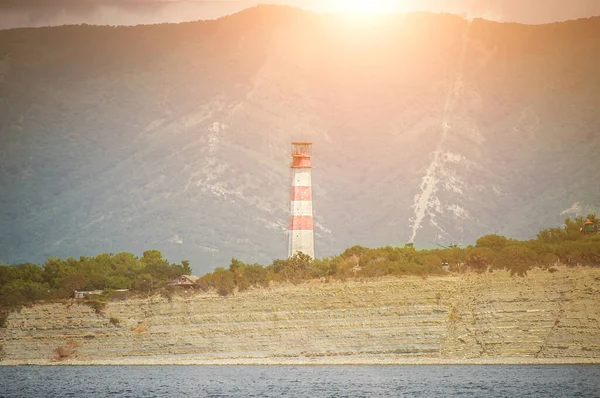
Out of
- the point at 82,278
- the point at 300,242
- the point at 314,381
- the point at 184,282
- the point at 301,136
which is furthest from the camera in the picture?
the point at 301,136

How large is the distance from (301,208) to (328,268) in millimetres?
3797

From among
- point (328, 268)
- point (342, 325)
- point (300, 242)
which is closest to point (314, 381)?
point (342, 325)

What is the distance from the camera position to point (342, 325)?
71.7 meters

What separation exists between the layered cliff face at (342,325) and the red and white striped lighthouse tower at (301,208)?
418 centimetres

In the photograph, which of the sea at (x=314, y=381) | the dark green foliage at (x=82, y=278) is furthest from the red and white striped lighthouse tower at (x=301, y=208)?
the sea at (x=314, y=381)

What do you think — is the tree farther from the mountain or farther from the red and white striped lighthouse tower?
the mountain

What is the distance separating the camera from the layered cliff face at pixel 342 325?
224 ft

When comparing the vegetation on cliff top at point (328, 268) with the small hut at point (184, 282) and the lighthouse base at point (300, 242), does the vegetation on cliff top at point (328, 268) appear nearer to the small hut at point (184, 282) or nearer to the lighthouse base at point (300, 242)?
the lighthouse base at point (300, 242)

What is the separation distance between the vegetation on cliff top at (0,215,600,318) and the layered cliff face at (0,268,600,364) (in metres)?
1.44

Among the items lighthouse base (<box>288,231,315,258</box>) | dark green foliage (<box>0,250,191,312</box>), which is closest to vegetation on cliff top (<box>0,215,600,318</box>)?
dark green foliage (<box>0,250,191,312</box>)

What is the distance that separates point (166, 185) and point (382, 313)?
59.2 m

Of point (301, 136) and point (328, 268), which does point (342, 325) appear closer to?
point (328, 268)

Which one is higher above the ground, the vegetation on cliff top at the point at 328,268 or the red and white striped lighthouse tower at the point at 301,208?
the red and white striped lighthouse tower at the point at 301,208

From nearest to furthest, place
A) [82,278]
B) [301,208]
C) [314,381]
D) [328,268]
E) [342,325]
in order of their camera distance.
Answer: [314,381], [342,325], [328,268], [301,208], [82,278]
